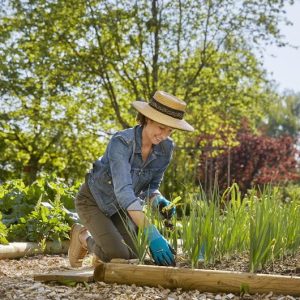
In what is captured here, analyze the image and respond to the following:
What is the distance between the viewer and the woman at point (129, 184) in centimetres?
339

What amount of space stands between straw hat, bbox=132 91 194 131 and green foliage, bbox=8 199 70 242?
7.85ft

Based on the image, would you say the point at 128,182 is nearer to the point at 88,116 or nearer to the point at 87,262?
the point at 87,262

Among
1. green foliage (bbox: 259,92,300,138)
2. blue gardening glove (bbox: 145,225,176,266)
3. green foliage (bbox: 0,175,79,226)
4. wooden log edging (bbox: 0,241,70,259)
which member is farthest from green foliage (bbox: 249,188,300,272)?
green foliage (bbox: 259,92,300,138)

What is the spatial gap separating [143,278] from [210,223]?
1.59 ft

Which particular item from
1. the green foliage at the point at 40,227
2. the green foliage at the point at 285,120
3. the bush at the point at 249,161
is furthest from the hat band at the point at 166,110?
the green foliage at the point at 285,120

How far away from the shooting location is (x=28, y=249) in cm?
546

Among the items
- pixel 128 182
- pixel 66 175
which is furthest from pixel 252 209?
pixel 66 175

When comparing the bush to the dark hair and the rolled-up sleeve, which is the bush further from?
the rolled-up sleeve

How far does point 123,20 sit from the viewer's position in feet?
37.8

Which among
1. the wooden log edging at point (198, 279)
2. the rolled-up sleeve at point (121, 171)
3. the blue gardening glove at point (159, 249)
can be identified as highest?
the rolled-up sleeve at point (121, 171)

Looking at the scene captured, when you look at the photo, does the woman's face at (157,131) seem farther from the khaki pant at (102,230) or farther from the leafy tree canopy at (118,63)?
the leafy tree canopy at (118,63)

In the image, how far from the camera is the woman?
3.39 metres

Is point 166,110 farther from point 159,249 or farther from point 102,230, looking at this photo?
point 102,230

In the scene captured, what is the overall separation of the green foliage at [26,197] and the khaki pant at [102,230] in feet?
6.80
